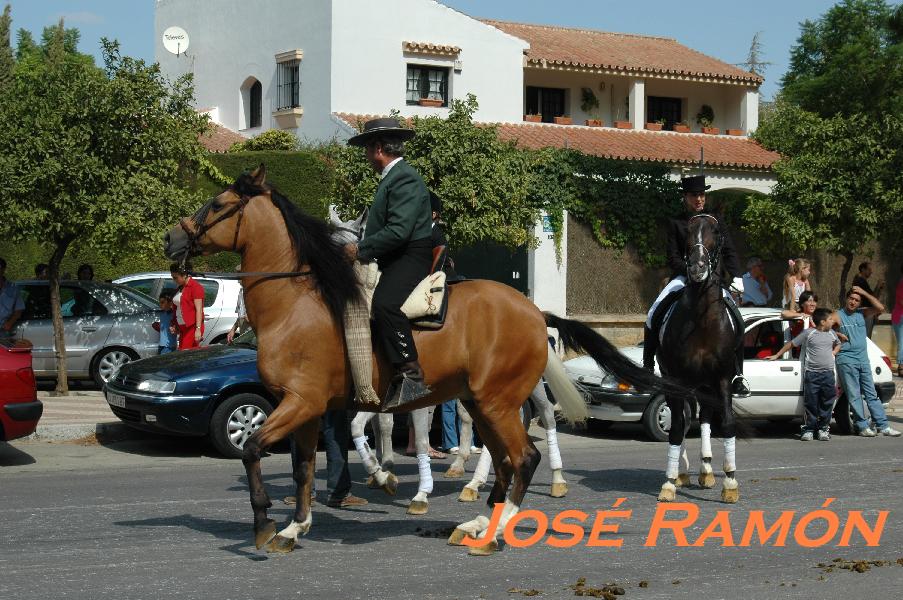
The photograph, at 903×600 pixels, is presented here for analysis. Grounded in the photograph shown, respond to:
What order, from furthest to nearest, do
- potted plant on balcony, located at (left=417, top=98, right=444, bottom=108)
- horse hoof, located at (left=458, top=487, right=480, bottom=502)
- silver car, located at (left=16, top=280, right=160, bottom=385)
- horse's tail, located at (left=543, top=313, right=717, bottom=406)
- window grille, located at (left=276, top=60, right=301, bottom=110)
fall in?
window grille, located at (left=276, top=60, right=301, bottom=110), potted plant on balcony, located at (left=417, top=98, right=444, bottom=108), silver car, located at (left=16, top=280, right=160, bottom=385), horse hoof, located at (left=458, top=487, right=480, bottom=502), horse's tail, located at (left=543, top=313, right=717, bottom=406)

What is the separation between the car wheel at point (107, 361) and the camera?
2006cm

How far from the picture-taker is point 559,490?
10.9m

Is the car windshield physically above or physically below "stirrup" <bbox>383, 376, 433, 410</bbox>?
below

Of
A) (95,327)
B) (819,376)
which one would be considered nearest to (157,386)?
(95,327)

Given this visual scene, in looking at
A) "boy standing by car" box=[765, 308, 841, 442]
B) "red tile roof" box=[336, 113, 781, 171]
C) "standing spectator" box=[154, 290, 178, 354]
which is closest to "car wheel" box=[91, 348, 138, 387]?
"standing spectator" box=[154, 290, 178, 354]

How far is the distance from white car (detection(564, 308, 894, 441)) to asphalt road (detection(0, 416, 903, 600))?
2.40 m

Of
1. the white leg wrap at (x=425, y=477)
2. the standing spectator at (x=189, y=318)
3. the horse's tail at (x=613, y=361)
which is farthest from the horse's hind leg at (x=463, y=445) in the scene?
the standing spectator at (x=189, y=318)

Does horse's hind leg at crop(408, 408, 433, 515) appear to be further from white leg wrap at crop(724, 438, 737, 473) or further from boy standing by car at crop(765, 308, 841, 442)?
boy standing by car at crop(765, 308, 841, 442)

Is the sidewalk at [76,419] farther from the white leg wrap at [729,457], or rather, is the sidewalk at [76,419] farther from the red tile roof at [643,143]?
the red tile roof at [643,143]

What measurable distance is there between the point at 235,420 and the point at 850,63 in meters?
41.3

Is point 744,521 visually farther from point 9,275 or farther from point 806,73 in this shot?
point 806,73

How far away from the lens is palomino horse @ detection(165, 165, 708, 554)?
8.17 meters

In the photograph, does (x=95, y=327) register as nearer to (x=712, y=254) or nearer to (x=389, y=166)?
(x=712, y=254)

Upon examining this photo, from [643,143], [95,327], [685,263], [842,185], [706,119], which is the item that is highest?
[706,119]
